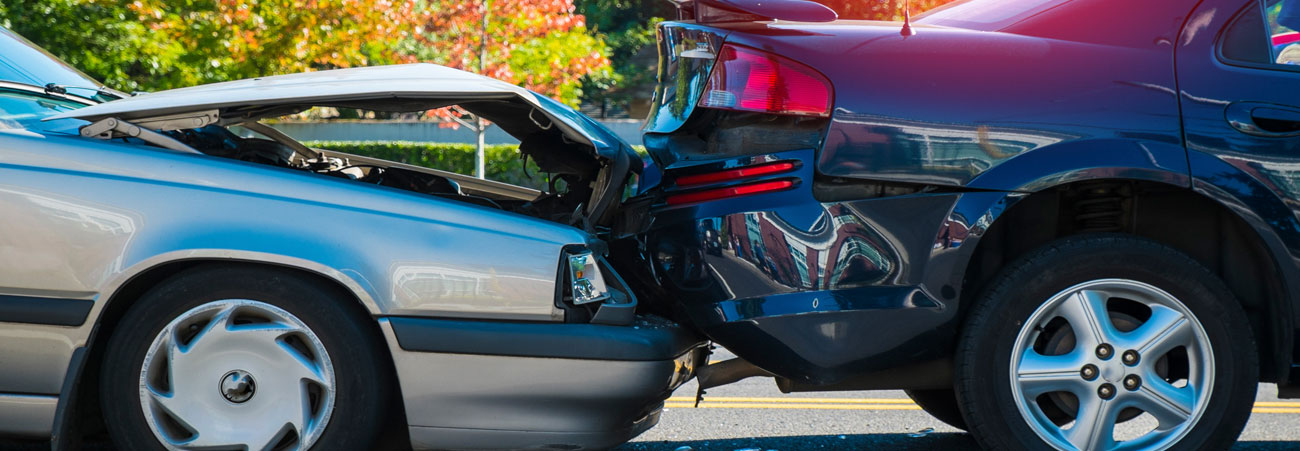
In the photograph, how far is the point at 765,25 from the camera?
317 cm

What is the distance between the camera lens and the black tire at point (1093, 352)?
10.0ft

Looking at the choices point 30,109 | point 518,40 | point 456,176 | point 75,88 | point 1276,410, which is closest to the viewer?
point 30,109

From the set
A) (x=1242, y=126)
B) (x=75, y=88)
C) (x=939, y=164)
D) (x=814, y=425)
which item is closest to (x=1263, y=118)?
(x=1242, y=126)

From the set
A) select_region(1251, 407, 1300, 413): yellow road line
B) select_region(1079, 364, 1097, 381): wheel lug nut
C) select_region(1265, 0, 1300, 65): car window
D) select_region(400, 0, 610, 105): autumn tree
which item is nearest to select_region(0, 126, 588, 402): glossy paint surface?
select_region(1079, 364, 1097, 381): wheel lug nut

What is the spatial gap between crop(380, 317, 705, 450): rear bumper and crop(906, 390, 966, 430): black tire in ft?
4.76

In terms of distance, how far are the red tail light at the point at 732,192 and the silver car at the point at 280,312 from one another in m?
0.37

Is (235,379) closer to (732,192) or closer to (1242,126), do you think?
(732,192)

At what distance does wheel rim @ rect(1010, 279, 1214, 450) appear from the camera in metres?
3.07

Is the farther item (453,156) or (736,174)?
(453,156)

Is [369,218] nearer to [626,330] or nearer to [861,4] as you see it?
[626,330]

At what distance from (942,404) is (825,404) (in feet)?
3.20

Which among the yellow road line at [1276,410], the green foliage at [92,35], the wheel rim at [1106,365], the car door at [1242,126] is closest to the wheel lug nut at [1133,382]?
the wheel rim at [1106,365]

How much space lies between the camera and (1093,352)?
308cm

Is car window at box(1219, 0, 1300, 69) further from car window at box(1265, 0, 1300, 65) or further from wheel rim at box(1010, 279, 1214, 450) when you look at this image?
wheel rim at box(1010, 279, 1214, 450)
